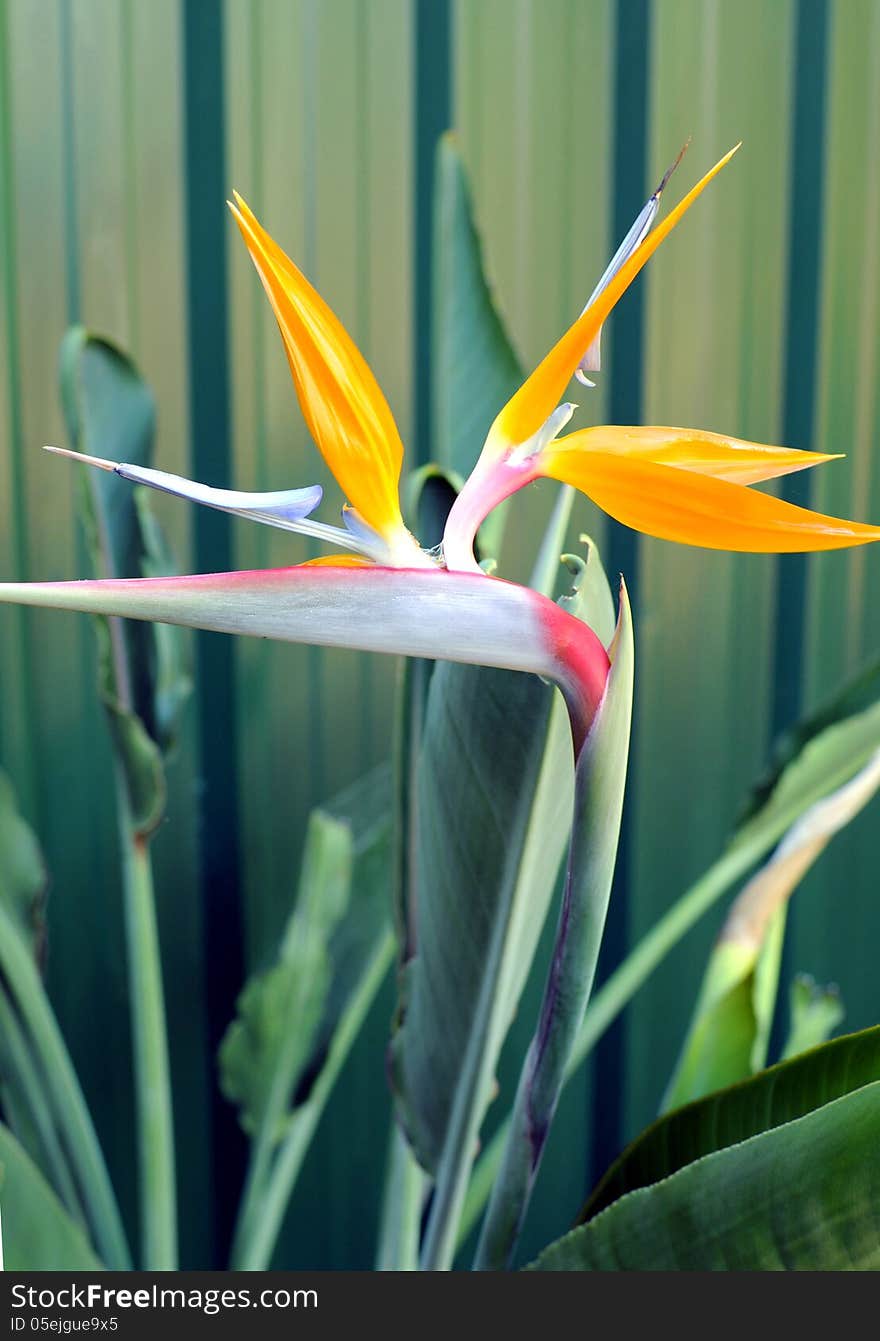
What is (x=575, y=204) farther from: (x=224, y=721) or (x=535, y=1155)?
(x=535, y=1155)

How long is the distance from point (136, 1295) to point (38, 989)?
0.26 m

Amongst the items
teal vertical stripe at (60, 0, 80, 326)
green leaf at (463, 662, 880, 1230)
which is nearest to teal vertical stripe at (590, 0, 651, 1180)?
green leaf at (463, 662, 880, 1230)

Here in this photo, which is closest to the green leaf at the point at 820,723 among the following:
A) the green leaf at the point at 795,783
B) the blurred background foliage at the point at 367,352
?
the green leaf at the point at 795,783

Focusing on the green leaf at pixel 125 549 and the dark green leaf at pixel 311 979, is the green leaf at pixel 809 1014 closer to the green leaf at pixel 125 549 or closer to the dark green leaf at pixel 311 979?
the dark green leaf at pixel 311 979

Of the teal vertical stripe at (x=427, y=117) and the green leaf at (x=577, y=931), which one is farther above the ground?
the teal vertical stripe at (x=427, y=117)

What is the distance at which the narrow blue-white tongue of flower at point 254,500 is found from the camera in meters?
Answer: 0.26

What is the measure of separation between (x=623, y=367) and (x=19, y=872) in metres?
0.59

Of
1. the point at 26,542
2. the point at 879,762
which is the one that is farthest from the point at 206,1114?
the point at 879,762

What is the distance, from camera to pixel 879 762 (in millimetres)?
548

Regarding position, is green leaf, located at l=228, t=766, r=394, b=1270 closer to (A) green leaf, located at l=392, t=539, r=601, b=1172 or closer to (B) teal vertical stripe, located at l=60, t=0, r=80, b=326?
(A) green leaf, located at l=392, t=539, r=601, b=1172

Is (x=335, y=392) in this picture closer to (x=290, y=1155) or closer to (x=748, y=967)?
(x=748, y=967)

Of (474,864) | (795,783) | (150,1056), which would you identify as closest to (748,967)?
(795,783)

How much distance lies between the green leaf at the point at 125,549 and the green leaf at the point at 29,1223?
0.61ft

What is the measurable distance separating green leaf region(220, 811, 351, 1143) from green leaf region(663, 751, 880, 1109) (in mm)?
228
